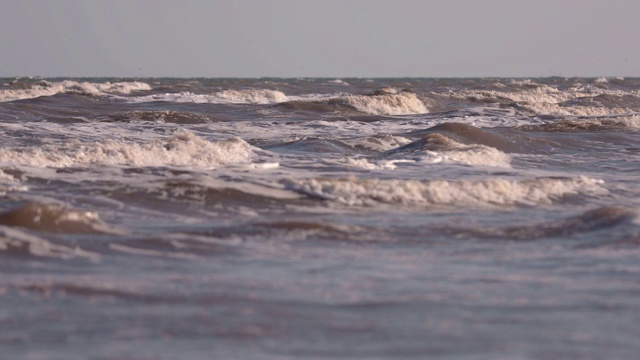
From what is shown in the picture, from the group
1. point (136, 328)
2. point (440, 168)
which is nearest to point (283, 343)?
point (136, 328)

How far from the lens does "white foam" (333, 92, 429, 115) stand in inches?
1336

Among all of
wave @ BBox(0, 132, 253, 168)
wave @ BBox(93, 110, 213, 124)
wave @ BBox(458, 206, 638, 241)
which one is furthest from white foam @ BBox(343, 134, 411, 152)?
wave @ BBox(458, 206, 638, 241)

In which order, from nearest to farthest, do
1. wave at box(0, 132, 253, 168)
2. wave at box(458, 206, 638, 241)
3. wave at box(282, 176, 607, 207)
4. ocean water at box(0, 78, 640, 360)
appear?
ocean water at box(0, 78, 640, 360) → wave at box(458, 206, 638, 241) → wave at box(282, 176, 607, 207) → wave at box(0, 132, 253, 168)

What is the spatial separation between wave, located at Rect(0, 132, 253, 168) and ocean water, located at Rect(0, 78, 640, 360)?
46mm

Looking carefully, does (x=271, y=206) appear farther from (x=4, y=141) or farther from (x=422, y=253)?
(x=4, y=141)

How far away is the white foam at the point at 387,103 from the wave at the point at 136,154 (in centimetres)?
1767

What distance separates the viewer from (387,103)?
36.1 m

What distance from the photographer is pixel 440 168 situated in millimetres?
14562

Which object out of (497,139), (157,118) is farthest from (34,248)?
(157,118)

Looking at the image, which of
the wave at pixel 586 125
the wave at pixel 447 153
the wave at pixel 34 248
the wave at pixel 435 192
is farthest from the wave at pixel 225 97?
the wave at pixel 34 248

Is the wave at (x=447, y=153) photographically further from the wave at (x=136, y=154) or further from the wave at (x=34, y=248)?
the wave at (x=34, y=248)

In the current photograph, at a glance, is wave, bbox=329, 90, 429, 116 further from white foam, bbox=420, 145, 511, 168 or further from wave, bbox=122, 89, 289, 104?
white foam, bbox=420, 145, 511, 168

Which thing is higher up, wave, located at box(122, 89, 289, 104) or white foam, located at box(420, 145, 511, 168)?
white foam, located at box(420, 145, 511, 168)

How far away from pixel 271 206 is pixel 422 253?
119 inches
